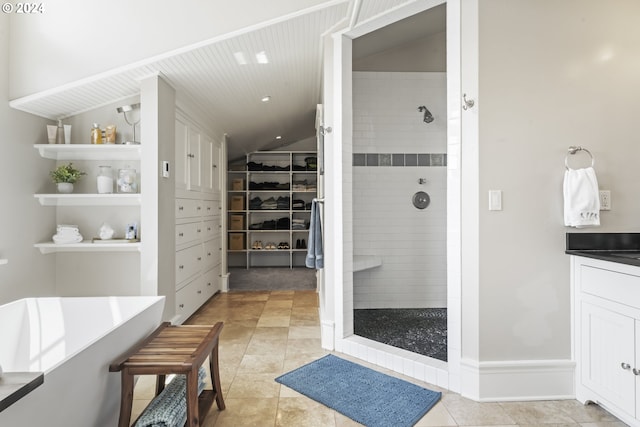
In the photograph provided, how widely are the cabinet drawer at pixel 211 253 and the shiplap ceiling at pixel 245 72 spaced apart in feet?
4.78

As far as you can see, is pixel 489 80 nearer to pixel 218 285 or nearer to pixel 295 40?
pixel 295 40

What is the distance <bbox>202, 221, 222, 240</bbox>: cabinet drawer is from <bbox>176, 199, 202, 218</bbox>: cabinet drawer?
0.89 feet

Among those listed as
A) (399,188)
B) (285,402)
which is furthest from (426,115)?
(285,402)

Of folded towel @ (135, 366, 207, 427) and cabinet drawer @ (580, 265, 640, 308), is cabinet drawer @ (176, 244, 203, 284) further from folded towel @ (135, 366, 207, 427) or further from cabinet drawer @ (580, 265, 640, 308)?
cabinet drawer @ (580, 265, 640, 308)

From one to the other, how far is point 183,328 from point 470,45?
2.24 metres

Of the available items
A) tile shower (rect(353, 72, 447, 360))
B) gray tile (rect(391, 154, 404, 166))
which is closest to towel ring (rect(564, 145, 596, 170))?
tile shower (rect(353, 72, 447, 360))

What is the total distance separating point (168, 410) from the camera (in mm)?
1663

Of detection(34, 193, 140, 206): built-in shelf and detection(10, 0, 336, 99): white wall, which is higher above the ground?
detection(10, 0, 336, 99): white wall

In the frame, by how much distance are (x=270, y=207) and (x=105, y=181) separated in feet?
12.6

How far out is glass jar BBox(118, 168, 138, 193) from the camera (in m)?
2.94

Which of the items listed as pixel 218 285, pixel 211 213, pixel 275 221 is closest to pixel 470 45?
pixel 211 213

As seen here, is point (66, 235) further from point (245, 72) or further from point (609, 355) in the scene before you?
point (609, 355)

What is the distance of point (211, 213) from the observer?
4672 millimetres

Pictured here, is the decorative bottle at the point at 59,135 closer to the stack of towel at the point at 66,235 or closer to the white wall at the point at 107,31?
the white wall at the point at 107,31
